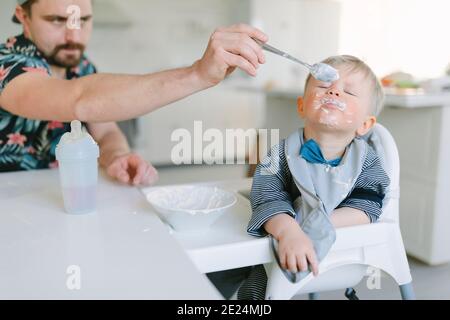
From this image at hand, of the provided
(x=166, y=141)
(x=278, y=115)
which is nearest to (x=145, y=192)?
(x=278, y=115)

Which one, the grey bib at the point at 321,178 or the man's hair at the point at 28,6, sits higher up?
the man's hair at the point at 28,6

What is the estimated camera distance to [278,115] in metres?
2.87

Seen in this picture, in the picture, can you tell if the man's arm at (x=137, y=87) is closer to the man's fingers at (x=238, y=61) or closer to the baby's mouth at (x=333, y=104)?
the man's fingers at (x=238, y=61)

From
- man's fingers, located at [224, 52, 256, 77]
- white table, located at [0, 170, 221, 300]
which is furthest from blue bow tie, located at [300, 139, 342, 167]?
white table, located at [0, 170, 221, 300]

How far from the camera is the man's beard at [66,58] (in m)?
1.26

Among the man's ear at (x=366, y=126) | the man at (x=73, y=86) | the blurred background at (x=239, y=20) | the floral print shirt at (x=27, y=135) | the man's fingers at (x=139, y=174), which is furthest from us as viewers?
the blurred background at (x=239, y=20)

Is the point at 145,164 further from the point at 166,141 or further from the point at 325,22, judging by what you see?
the point at 325,22

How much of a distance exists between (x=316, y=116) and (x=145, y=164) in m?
0.45

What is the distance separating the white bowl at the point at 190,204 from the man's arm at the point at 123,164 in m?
0.14

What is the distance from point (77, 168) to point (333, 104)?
1.66ft

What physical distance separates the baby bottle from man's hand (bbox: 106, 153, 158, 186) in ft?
0.65

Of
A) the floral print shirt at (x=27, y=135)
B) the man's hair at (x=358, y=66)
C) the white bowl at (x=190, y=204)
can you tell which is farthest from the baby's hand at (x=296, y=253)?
the floral print shirt at (x=27, y=135)

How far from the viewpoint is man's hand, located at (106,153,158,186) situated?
1.05 meters
